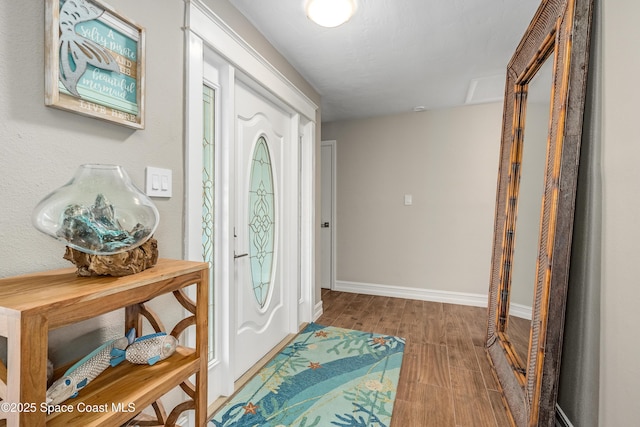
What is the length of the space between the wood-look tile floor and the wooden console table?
3.97 feet

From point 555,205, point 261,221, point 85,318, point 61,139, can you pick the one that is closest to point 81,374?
point 85,318

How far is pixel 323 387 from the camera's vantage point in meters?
1.82

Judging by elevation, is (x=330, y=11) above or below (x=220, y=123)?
above

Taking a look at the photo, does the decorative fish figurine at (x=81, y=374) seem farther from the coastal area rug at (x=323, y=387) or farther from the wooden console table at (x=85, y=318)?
the coastal area rug at (x=323, y=387)

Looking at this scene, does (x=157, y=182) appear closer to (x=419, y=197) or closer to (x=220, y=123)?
(x=220, y=123)

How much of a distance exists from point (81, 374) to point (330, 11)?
75.9 inches

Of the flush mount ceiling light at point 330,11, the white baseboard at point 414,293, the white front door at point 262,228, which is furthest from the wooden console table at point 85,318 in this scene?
the white baseboard at point 414,293

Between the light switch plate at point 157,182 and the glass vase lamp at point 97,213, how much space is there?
337 millimetres

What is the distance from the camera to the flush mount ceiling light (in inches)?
62.7

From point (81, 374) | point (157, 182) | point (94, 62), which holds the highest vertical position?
point (94, 62)

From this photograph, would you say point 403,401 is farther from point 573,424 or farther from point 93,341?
point 93,341

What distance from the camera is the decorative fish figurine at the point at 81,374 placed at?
732mm

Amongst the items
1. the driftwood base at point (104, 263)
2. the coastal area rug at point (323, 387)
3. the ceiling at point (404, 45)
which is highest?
the ceiling at point (404, 45)

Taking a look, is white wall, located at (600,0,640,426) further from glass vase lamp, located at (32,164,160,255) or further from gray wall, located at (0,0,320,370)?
gray wall, located at (0,0,320,370)
